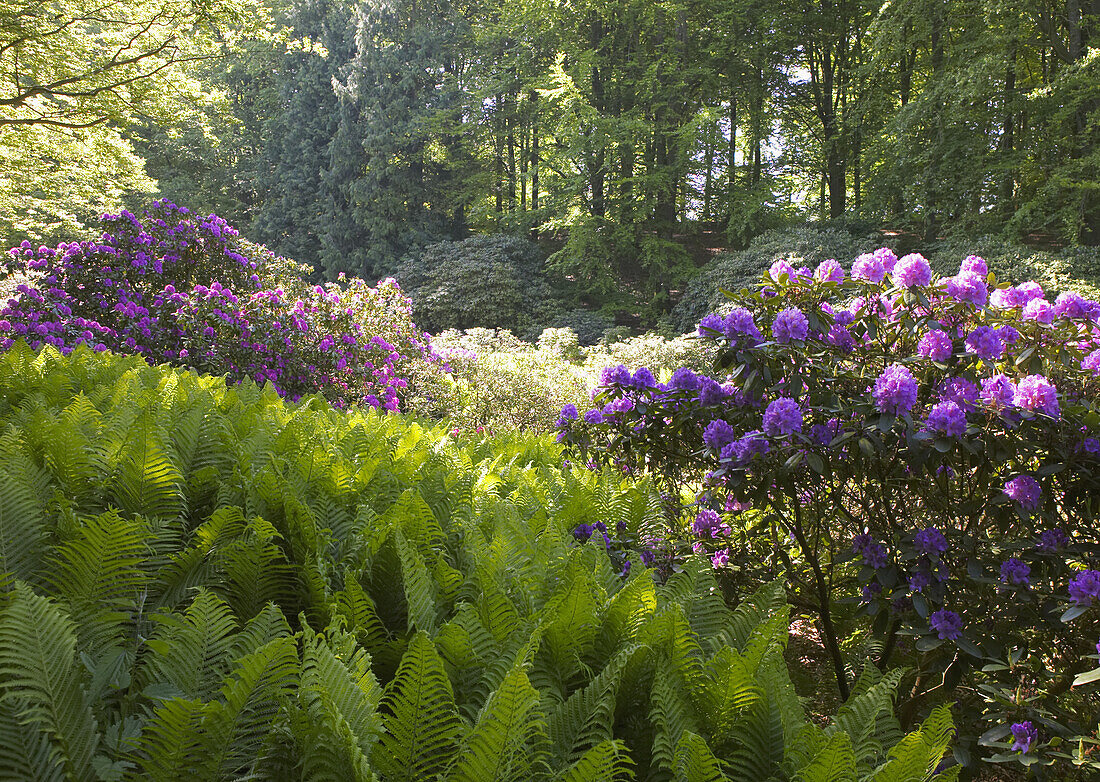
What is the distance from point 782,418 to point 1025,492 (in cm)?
85

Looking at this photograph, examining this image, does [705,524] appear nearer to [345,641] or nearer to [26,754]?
[345,641]

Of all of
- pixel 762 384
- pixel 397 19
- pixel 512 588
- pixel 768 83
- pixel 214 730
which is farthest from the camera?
pixel 397 19

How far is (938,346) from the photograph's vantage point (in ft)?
8.84

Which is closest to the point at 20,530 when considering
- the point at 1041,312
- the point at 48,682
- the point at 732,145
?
the point at 48,682

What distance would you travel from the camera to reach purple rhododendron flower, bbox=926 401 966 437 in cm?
241

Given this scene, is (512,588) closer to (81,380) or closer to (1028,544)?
(1028,544)

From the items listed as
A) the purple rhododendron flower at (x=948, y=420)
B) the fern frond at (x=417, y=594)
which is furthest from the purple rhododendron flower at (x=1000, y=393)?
the fern frond at (x=417, y=594)

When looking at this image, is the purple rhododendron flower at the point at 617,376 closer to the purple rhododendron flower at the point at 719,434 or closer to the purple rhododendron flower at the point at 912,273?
the purple rhododendron flower at the point at 719,434

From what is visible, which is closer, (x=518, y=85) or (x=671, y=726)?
(x=671, y=726)

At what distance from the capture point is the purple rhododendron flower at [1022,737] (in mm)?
2174

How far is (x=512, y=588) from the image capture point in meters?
1.71

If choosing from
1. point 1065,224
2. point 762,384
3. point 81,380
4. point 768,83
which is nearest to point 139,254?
point 81,380

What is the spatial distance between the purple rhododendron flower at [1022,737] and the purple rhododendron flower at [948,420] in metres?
0.92

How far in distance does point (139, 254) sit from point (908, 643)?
339 inches
